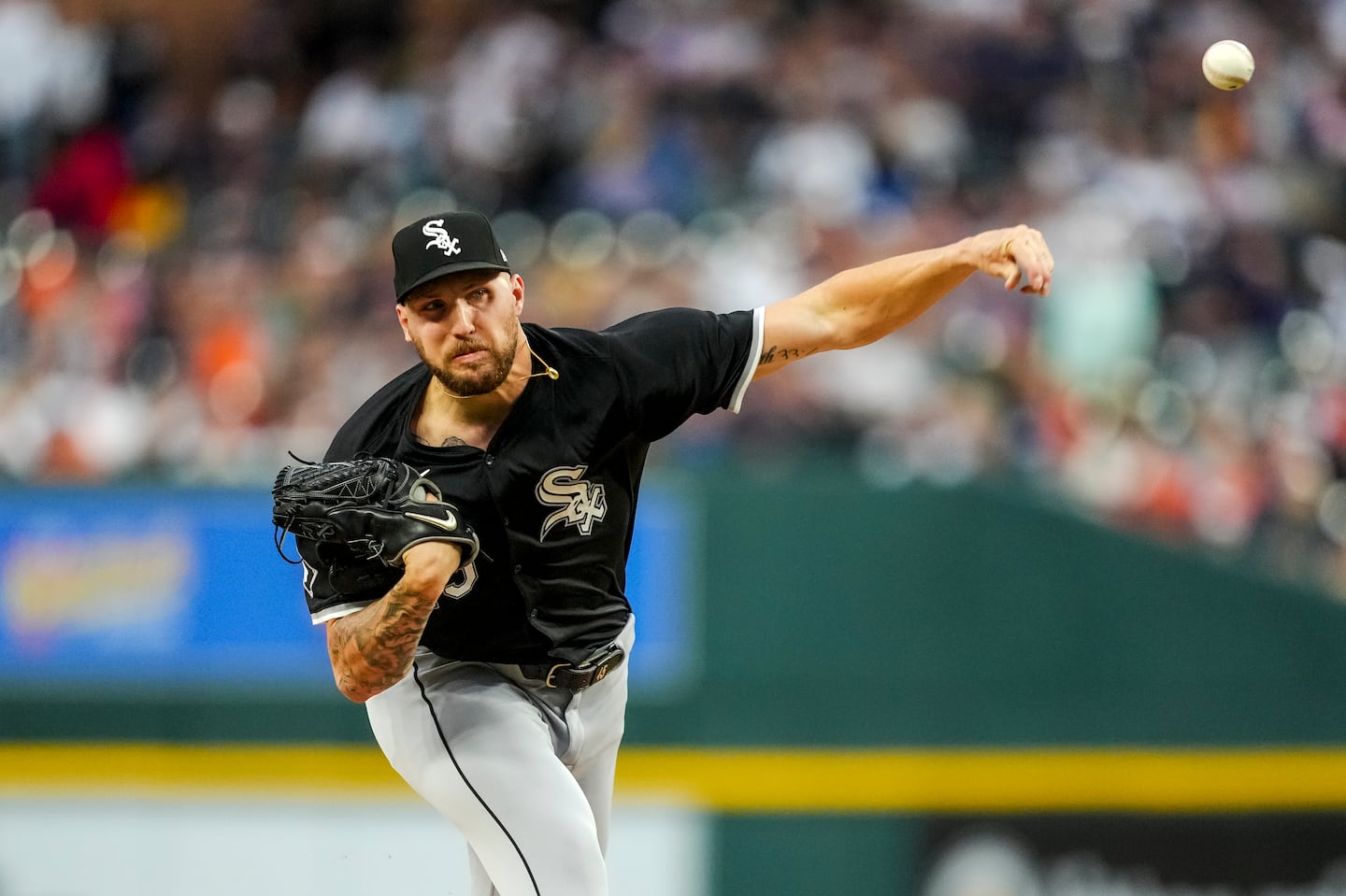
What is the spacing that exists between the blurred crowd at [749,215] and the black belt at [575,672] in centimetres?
407

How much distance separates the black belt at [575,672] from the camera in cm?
468

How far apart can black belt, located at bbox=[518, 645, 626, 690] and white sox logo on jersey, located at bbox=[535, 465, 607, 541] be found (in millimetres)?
365

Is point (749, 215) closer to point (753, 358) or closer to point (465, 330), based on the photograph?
point (753, 358)

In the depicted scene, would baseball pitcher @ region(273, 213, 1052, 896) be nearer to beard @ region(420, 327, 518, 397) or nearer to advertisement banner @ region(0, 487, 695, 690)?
beard @ region(420, 327, 518, 397)

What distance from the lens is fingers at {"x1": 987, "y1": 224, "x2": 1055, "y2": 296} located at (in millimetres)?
4320

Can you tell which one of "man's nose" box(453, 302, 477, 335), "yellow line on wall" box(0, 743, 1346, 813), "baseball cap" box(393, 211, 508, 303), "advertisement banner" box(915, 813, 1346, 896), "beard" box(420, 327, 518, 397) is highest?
"baseball cap" box(393, 211, 508, 303)

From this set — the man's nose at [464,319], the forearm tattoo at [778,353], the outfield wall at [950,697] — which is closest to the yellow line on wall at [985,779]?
the outfield wall at [950,697]

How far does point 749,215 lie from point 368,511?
651cm

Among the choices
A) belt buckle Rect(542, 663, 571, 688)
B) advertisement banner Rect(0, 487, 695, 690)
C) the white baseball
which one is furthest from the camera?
advertisement banner Rect(0, 487, 695, 690)

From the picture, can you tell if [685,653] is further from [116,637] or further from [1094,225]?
[1094,225]

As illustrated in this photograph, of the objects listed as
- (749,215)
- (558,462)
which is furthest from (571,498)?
(749,215)

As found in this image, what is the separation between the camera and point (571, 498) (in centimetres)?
460

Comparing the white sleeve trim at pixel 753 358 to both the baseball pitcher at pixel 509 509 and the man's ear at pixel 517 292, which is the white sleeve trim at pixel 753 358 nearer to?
the baseball pitcher at pixel 509 509

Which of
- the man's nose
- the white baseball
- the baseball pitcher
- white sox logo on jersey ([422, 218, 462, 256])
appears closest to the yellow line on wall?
the baseball pitcher
